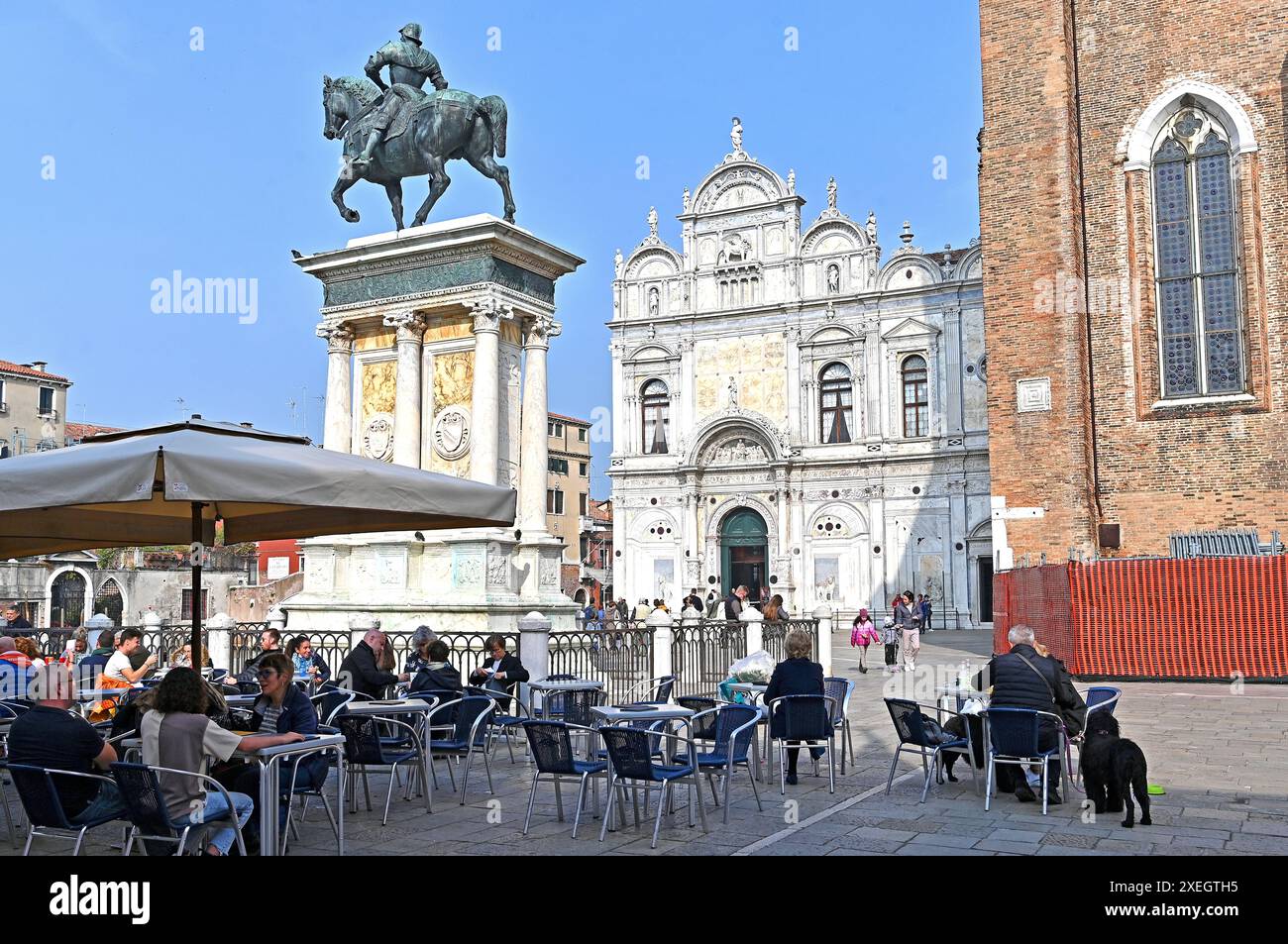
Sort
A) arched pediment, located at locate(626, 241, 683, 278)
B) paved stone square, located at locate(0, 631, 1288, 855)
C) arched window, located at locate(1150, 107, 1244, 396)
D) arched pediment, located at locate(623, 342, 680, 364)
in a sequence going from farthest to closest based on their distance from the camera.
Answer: arched pediment, located at locate(626, 241, 683, 278)
arched pediment, located at locate(623, 342, 680, 364)
arched window, located at locate(1150, 107, 1244, 396)
paved stone square, located at locate(0, 631, 1288, 855)

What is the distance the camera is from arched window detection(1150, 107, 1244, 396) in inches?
814

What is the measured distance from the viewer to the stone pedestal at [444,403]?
619 inches

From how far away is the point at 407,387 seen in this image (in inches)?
644

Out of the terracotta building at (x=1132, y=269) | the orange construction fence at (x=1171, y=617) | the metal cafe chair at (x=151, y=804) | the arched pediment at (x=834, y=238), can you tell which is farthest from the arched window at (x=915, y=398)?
the metal cafe chair at (x=151, y=804)

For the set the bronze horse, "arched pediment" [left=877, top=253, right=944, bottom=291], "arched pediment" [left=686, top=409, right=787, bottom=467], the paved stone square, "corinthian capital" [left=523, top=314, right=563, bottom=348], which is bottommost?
the paved stone square

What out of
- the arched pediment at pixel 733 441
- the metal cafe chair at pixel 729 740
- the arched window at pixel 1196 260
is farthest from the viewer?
the arched pediment at pixel 733 441

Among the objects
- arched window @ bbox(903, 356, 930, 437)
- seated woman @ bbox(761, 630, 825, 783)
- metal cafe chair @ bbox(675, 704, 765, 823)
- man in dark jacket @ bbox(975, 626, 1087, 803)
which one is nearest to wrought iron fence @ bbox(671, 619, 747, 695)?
seated woman @ bbox(761, 630, 825, 783)

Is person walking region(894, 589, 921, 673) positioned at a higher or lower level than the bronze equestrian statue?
lower

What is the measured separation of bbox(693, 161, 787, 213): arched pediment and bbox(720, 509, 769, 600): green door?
1110 cm

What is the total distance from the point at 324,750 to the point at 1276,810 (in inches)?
238

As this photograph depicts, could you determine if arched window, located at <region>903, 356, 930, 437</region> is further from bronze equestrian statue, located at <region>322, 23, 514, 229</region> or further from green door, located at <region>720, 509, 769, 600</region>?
bronze equestrian statue, located at <region>322, 23, 514, 229</region>

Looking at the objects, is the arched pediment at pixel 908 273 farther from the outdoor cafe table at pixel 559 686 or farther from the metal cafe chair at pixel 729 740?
the metal cafe chair at pixel 729 740

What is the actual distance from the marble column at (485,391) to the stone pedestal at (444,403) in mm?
19
